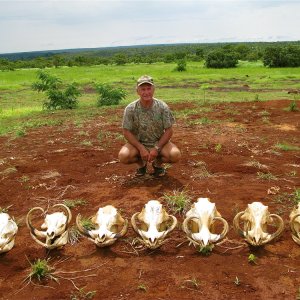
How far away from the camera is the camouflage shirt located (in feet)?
19.5

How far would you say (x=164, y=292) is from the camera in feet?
11.4

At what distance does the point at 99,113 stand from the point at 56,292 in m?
9.86

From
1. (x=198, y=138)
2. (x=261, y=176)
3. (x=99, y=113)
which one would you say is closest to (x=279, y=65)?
(x=99, y=113)

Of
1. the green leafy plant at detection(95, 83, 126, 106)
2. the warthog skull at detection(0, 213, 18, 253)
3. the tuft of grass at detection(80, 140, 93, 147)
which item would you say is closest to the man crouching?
the warthog skull at detection(0, 213, 18, 253)

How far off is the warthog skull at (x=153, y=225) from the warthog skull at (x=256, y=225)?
2.28ft

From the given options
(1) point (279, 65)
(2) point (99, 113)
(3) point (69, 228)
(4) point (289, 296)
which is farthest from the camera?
(1) point (279, 65)

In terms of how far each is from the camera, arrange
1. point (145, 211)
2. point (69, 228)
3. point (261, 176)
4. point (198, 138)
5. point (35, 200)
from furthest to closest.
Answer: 1. point (198, 138)
2. point (261, 176)
3. point (35, 200)
4. point (69, 228)
5. point (145, 211)

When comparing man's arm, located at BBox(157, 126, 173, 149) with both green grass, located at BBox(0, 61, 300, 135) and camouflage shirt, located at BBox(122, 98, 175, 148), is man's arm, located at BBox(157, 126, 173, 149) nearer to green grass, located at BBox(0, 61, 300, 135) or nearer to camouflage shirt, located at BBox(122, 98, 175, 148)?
camouflage shirt, located at BBox(122, 98, 175, 148)

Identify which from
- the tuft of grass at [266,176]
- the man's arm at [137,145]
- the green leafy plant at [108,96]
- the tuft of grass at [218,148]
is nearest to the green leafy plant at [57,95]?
the green leafy plant at [108,96]

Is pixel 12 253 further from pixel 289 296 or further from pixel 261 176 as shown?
pixel 261 176

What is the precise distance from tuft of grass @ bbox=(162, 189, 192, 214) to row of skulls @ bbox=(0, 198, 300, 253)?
0.61 meters

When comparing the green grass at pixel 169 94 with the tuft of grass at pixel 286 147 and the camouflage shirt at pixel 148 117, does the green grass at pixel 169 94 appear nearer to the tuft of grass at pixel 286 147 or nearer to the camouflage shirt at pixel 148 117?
the tuft of grass at pixel 286 147

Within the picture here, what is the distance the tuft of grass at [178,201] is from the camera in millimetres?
5031

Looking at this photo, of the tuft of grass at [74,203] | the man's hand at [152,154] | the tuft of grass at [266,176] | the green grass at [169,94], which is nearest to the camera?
the tuft of grass at [74,203]
